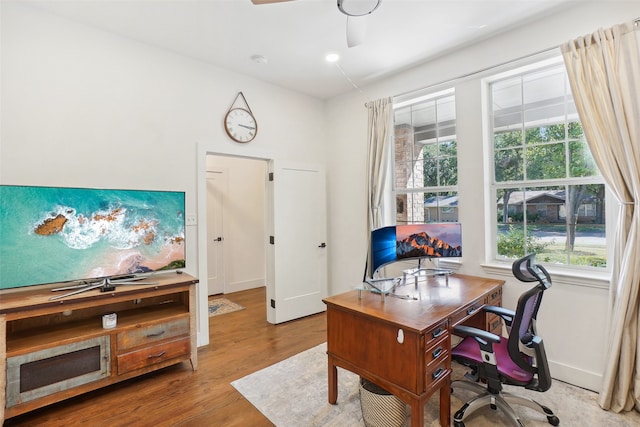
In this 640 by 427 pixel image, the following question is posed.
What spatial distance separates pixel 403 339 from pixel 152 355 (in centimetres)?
205

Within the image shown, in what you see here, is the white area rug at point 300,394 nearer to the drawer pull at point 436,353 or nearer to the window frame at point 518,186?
the drawer pull at point 436,353

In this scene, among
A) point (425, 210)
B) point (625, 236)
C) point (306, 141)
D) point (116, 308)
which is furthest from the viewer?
point (306, 141)

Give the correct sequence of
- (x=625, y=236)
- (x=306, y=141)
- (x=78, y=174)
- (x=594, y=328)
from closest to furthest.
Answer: (x=625, y=236) → (x=594, y=328) → (x=78, y=174) → (x=306, y=141)

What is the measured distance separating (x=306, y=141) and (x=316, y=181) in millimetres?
574

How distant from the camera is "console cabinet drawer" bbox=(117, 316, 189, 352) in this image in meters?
A: 2.35

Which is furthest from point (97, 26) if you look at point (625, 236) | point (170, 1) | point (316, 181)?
point (625, 236)

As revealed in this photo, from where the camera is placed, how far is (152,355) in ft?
8.07

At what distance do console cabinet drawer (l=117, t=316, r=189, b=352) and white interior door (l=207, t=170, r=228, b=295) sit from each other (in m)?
2.45

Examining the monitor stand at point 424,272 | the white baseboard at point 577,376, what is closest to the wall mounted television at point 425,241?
the monitor stand at point 424,272

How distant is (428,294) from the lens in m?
2.30

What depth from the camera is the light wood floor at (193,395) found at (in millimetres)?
2031

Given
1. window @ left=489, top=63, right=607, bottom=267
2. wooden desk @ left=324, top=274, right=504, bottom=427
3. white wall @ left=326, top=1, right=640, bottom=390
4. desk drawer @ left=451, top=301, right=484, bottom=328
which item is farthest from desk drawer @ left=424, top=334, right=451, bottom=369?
window @ left=489, top=63, right=607, bottom=267

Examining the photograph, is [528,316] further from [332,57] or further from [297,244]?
→ [332,57]

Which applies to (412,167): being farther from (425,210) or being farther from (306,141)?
(306,141)
